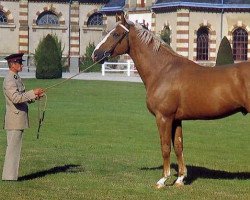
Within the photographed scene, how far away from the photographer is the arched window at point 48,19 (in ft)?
199

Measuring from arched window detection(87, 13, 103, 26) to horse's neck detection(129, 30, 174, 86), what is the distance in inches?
1952

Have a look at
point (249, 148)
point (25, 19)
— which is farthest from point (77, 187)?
point (25, 19)

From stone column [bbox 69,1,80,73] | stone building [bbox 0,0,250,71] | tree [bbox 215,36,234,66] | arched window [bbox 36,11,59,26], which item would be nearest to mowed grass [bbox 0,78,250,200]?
tree [bbox 215,36,234,66]

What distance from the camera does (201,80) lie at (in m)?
12.4

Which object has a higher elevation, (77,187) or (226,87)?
(226,87)

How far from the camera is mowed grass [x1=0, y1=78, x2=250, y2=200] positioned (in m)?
12.2

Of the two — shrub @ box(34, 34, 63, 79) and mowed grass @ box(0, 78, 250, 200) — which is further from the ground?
shrub @ box(34, 34, 63, 79)

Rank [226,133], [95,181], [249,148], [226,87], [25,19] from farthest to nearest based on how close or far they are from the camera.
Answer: [25,19] → [226,133] → [249,148] → [95,181] → [226,87]

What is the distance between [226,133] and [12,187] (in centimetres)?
936

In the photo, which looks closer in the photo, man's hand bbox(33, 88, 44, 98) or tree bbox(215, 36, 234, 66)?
man's hand bbox(33, 88, 44, 98)

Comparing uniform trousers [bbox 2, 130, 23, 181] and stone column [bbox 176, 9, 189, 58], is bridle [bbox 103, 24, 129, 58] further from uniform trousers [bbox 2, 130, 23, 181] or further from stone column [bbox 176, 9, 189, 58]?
stone column [bbox 176, 9, 189, 58]

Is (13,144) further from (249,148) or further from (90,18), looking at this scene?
(90,18)

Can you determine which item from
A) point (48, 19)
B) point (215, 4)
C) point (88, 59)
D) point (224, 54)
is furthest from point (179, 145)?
point (48, 19)

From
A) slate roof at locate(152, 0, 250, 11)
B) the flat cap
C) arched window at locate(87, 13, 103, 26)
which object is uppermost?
slate roof at locate(152, 0, 250, 11)
